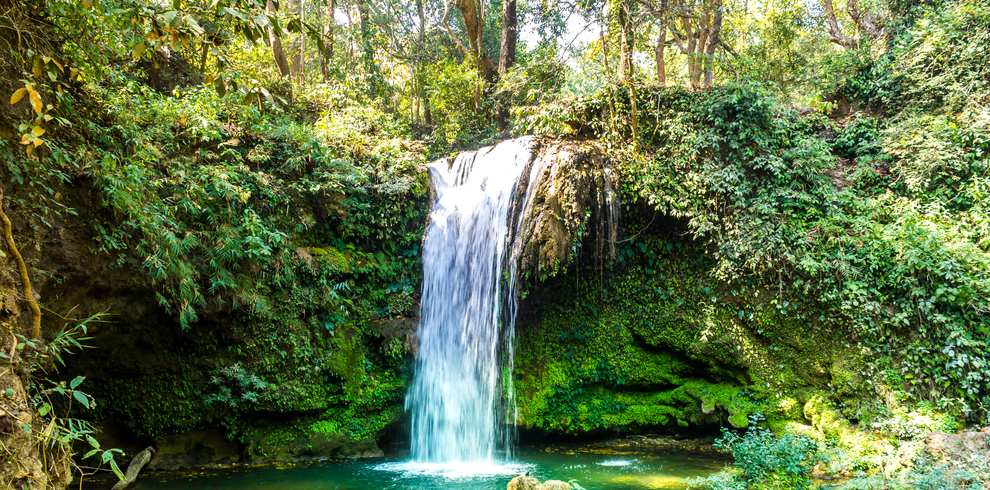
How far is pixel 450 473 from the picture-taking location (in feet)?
21.9

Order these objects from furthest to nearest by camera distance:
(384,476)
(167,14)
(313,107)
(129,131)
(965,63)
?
1. (313,107)
2. (965,63)
3. (384,476)
4. (129,131)
5. (167,14)

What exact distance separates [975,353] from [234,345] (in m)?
10.2

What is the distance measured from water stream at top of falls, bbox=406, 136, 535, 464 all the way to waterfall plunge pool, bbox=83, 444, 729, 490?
54 centimetres

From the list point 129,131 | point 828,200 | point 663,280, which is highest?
point 129,131

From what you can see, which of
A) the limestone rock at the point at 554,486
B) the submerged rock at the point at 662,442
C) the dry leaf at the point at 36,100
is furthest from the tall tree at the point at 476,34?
the dry leaf at the point at 36,100

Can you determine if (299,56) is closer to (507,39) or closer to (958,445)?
(507,39)

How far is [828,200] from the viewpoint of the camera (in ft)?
27.0

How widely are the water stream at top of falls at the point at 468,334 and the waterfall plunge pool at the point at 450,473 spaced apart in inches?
21.1

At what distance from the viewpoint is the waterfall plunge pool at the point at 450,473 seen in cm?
596

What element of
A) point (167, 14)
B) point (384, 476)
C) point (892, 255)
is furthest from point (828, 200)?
point (167, 14)

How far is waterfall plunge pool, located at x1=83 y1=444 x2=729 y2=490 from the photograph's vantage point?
19.6ft

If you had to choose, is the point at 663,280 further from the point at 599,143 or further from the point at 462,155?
the point at 462,155

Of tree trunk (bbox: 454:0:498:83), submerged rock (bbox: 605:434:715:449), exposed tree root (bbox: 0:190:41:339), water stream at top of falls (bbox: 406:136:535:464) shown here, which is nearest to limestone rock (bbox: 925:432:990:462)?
submerged rock (bbox: 605:434:715:449)

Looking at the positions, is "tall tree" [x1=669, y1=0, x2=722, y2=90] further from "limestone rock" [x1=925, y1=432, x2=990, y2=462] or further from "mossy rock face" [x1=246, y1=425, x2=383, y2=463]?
"mossy rock face" [x1=246, y1=425, x2=383, y2=463]
